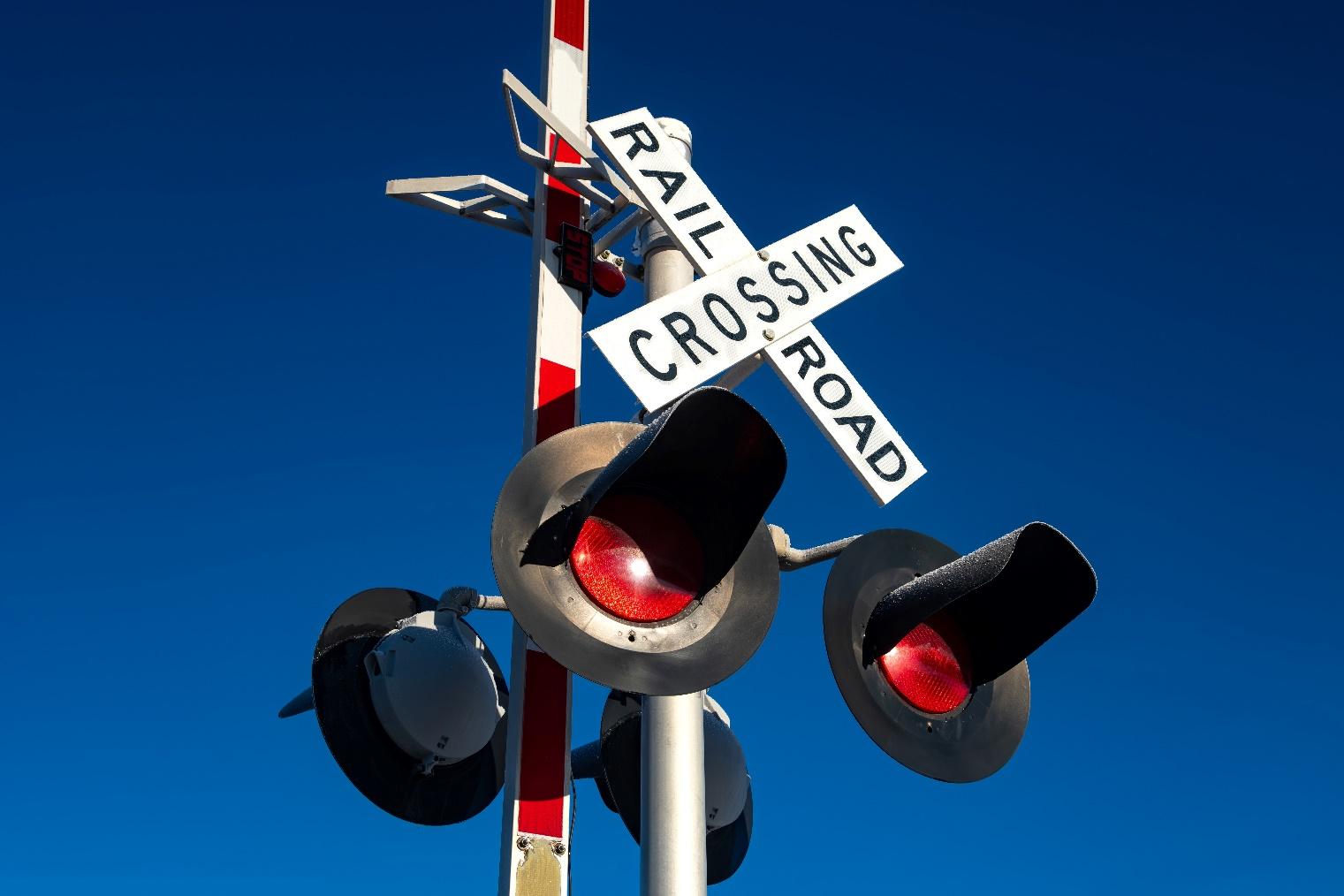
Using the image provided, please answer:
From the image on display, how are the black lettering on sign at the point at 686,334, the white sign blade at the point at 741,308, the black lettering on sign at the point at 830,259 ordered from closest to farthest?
1. the white sign blade at the point at 741,308
2. the black lettering on sign at the point at 686,334
3. the black lettering on sign at the point at 830,259

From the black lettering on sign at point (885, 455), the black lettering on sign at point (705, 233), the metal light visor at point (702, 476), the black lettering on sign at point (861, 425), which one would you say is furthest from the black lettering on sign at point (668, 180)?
the metal light visor at point (702, 476)

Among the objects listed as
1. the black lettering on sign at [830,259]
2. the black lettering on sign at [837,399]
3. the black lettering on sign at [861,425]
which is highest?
the black lettering on sign at [830,259]

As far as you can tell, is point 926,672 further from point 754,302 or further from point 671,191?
point 671,191

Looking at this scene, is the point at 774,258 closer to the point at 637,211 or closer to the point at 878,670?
the point at 637,211

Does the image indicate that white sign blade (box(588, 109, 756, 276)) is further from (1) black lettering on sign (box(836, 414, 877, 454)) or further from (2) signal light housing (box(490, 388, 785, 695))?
(2) signal light housing (box(490, 388, 785, 695))

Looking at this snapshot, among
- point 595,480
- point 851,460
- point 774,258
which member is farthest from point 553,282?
point 595,480

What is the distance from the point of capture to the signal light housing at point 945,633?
164 inches

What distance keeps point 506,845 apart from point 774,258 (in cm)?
207

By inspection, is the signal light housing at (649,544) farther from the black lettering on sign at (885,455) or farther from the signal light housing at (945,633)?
the black lettering on sign at (885,455)

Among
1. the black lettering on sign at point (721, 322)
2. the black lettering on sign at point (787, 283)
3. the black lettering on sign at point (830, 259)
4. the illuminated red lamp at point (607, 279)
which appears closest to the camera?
the black lettering on sign at point (721, 322)

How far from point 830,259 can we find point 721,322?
62 cm

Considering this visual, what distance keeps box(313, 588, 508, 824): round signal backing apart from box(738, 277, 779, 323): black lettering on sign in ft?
5.09

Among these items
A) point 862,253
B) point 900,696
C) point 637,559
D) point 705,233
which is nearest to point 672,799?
point 900,696

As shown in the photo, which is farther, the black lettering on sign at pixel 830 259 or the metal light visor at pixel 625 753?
the metal light visor at pixel 625 753
